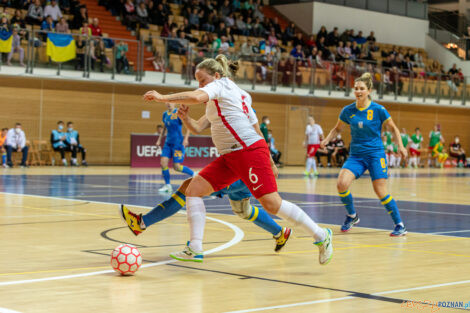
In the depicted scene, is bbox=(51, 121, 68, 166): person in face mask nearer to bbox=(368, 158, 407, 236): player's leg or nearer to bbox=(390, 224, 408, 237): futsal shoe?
bbox=(368, 158, 407, 236): player's leg

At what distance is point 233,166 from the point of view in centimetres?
748

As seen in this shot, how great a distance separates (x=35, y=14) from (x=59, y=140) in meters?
5.10

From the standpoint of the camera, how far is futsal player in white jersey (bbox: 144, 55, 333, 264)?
7.32 m

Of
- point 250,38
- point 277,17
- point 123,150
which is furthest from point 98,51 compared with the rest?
point 277,17

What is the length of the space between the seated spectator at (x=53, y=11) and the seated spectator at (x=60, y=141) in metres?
4.32

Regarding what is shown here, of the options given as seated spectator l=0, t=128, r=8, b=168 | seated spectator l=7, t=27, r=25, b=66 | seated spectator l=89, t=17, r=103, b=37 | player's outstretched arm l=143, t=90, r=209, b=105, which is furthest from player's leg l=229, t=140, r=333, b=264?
seated spectator l=89, t=17, r=103, b=37

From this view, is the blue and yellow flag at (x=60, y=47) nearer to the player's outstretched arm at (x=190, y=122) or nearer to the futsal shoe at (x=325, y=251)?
the player's outstretched arm at (x=190, y=122)

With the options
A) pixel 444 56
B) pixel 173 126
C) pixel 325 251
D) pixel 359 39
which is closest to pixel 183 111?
pixel 325 251

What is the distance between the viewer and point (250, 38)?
37.1m

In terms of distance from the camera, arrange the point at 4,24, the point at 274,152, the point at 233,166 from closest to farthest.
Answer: the point at 233,166 → the point at 4,24 → the point at 274,152

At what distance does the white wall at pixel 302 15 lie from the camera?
43.4 m

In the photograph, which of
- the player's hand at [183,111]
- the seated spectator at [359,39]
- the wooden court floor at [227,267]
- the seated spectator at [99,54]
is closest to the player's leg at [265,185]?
the wooden court floor at [227,267]

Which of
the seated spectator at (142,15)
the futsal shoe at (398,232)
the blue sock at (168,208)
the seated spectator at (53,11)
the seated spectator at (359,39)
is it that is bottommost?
the futsal shoe at (398,232)

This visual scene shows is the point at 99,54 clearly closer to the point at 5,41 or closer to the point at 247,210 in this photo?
the point at 5,41
